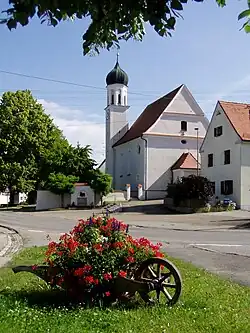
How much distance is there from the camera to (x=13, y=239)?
18094mm

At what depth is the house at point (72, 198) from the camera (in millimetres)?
44062

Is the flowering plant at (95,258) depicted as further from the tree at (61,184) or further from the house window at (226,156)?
the tree at (61,184)

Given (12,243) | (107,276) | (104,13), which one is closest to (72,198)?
(12,243)

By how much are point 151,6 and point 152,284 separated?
422 centimetres

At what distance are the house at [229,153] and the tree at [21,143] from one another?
18.1m

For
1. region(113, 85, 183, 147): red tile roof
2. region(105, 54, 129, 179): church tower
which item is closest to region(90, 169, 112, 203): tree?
region(113, 85, 183, 147): red tile roof

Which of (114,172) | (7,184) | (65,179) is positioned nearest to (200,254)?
(65,179)

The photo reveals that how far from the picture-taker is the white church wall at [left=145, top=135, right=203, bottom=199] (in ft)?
168

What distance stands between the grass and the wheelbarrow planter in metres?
0.18

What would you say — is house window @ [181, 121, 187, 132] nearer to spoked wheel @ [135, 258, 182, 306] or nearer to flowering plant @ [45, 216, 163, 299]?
flowering plant @ [45, 216, 163, 299]

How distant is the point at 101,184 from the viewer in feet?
143

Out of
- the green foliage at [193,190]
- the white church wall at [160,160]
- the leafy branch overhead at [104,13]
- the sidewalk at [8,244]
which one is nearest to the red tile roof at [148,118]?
the white church wall at [160,160]

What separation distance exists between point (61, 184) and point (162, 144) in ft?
46.5

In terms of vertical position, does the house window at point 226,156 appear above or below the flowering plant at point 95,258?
above
